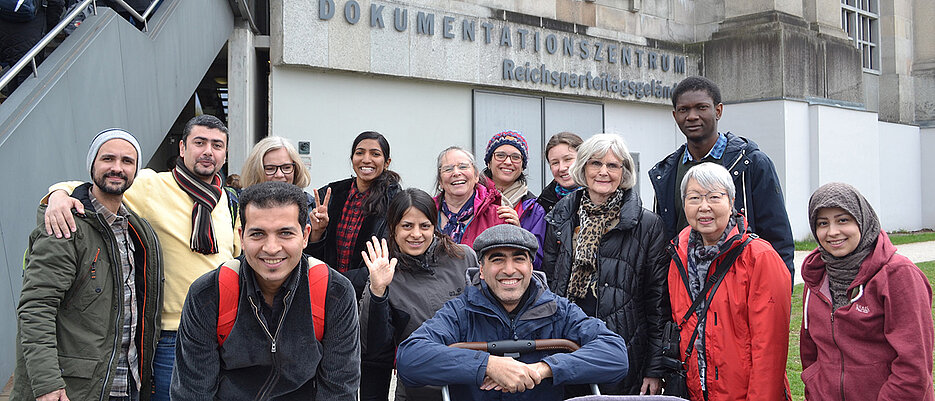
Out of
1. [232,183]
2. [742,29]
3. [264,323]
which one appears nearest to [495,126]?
[742,29]

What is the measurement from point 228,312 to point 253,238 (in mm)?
292

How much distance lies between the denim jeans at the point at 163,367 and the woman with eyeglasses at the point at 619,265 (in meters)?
1.95


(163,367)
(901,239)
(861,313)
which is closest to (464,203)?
(163,367)

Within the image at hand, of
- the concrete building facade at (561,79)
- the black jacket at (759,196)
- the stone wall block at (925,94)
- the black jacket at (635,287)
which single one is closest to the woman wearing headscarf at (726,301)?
the black jacket at (635,287)

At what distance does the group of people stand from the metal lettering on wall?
6773 millimetres

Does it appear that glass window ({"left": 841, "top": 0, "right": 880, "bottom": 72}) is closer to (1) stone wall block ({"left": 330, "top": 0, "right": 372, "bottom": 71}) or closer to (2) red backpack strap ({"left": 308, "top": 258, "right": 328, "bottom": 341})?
(1) stone wall block ({"left": 330, "top": 0, "right": 372, "bottom": 71})

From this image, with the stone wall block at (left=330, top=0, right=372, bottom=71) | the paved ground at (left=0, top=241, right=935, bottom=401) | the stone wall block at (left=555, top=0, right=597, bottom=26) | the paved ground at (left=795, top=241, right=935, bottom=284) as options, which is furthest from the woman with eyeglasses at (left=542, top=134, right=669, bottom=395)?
the stone wall block at (left=555, top=0, right=597, bottom=26)

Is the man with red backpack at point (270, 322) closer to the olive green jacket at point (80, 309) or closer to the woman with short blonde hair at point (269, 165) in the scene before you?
the olive green jacket at point (80, 309)

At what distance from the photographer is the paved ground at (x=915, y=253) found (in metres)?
12.1

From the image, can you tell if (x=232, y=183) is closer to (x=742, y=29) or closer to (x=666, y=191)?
(x=666, y=191)

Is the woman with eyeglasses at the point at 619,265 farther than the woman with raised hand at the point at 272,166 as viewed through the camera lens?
No

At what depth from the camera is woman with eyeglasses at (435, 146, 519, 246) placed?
418 cm

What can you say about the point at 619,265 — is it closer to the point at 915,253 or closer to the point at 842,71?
the point at 915,253

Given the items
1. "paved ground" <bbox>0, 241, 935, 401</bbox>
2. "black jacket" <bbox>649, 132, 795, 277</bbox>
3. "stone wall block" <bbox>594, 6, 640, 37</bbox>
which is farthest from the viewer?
"stone wall block" <bbox>594, 6, 640, 37</bbox>
